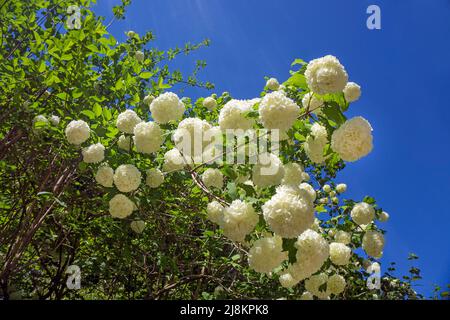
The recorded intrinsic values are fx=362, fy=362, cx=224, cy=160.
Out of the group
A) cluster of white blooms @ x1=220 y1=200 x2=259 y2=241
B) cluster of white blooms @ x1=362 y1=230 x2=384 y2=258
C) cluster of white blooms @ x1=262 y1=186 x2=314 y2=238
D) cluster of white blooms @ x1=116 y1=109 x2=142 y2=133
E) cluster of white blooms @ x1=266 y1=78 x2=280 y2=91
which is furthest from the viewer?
cluster of white blooms @ x1=266 y1=78 x2=280 y2=91

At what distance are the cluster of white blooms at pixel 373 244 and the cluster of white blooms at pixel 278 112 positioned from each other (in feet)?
5.68

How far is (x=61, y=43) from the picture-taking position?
10.9ft

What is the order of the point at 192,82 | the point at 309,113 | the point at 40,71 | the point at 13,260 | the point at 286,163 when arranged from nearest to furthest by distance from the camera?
the point at 309,113 < the point at 286,163 < the point at 40,71 < the point at 13,260 < the point at 192,82


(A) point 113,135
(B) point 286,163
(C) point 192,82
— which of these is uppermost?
(C) point 192,82

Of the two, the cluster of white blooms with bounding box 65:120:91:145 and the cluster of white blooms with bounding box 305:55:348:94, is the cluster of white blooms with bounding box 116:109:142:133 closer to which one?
the cluster of white blooms with bounding box 65:120:91:145

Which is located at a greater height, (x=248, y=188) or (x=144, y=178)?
(x=144, y=178)

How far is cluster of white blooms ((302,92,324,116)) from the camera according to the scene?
2.28m

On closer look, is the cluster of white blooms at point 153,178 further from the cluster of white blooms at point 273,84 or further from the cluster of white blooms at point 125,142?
the cluster of white blooms at point 273,84

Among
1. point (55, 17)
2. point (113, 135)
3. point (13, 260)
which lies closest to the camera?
point (113, 135)

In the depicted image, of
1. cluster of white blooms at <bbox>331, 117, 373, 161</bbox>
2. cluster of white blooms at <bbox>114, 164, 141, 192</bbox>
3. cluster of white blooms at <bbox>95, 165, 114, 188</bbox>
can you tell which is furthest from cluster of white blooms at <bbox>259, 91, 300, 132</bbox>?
cluster of white blooms at <bbox>95, 165, 114, 188</bbox>

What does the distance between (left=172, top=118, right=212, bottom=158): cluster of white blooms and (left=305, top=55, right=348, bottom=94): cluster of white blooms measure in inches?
30.4
